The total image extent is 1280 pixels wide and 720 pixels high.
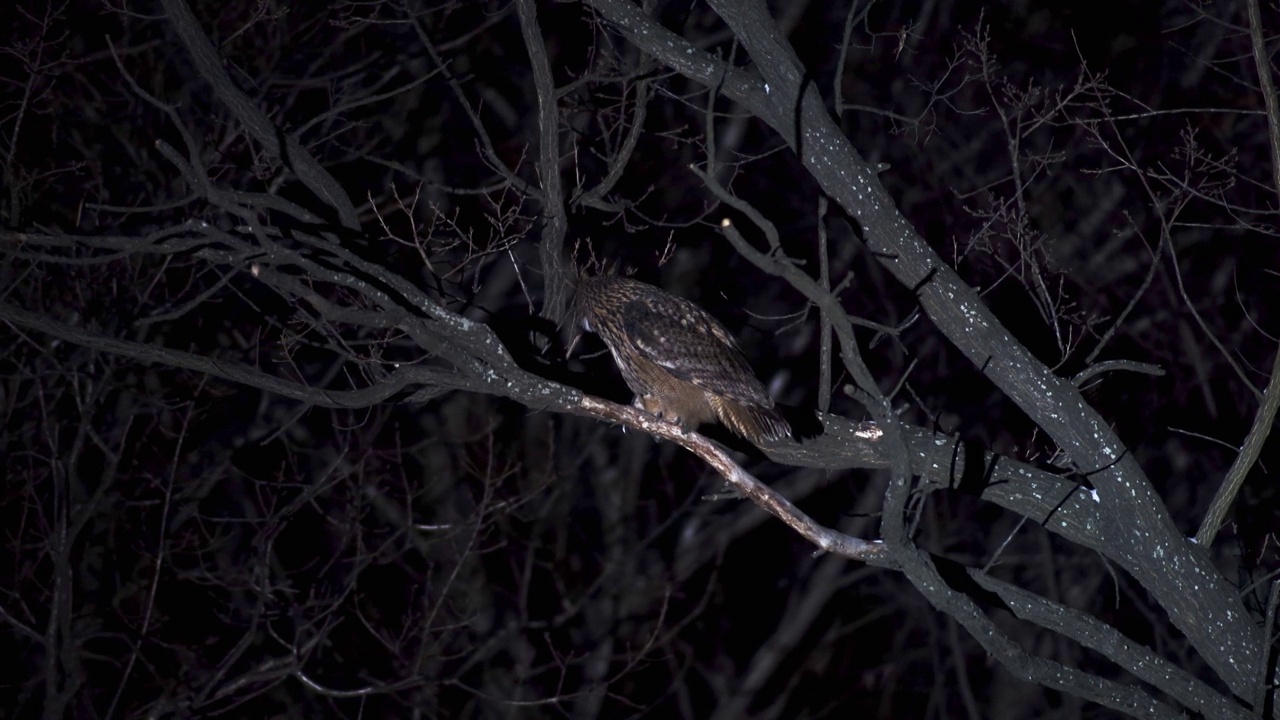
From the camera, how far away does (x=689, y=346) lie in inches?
220

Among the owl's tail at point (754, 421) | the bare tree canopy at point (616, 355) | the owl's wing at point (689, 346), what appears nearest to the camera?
the bare tree canopy at point (616, 355)

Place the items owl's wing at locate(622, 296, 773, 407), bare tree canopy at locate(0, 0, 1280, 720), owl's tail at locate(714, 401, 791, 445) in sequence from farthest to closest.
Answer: owl's wing at locate(622, 296, 773, 407) < owl's tail at locate(714, 401, 791, 445) < bare tree canopy at locate(0, 0, 1280, 720)

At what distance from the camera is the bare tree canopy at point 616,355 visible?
4.62 m

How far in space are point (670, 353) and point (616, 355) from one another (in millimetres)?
338

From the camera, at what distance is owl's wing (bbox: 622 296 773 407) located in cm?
543

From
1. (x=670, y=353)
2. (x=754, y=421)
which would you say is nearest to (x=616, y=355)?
(x=670, y=353)

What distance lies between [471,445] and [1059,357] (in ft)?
22.1

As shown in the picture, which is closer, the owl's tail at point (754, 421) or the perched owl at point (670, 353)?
the owl's tail at point (754, 421)

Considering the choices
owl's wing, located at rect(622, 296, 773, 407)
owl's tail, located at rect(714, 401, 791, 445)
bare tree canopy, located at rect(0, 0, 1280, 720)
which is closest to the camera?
bare tree canopy, located at rect(0, 0, 1280, 720)

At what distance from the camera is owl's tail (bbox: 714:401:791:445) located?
194 inches

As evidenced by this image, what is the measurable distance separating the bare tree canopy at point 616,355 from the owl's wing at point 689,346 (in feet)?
0.12

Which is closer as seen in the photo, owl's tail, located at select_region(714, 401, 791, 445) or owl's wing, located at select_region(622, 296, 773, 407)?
owl's tail, located at select_region(714, 401, 791, 445)

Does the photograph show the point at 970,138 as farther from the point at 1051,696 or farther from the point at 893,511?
the point at 893,511

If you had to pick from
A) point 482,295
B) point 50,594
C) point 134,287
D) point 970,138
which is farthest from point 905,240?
point 970,138
